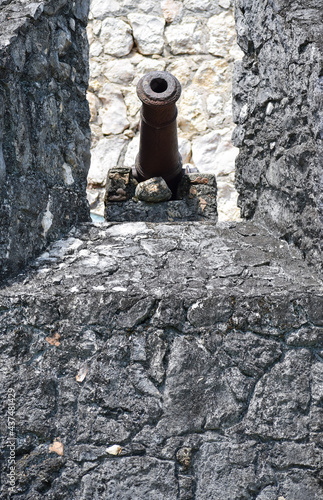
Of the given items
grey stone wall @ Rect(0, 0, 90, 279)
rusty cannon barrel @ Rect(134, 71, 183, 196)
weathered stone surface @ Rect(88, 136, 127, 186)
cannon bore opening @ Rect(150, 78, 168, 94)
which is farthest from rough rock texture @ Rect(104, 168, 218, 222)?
weathered stone surface @ Rect(88, 136, 127, 186)

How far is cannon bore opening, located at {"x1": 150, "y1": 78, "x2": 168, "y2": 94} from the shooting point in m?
3.90

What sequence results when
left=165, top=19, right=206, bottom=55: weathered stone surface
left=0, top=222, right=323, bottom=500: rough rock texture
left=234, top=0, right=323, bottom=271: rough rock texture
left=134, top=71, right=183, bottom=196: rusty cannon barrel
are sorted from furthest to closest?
left=165, top=19, right=206, bottom=55: weathered stone surface, left=134, top=71, right=183, bottom=196: rusty cannon barrel, left=234, top=0, right=323, bottom=271: rough rock texture, left=0, top=222, right=323, bottom=500: rough rock texture

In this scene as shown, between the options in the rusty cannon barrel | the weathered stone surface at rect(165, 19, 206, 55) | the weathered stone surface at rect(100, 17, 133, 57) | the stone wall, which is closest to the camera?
the rusty cannon barrel

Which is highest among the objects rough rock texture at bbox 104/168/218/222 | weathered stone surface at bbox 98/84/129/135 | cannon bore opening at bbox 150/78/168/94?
cannon bore opening at bbox 150/78/168/94

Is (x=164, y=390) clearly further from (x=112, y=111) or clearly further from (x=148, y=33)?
(x=148, y=33)

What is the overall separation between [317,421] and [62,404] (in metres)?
1.01

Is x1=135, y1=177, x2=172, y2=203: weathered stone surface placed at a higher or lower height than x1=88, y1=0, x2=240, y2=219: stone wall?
lower

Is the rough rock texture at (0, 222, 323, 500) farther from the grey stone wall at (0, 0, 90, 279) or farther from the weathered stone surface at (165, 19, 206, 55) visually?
the weathered stone surface at (165, 19, 206, 55)

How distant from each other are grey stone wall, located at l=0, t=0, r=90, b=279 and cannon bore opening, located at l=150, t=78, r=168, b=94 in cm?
76

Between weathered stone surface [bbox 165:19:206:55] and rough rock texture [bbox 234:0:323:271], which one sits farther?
weathered stone surface [bbox 165:19:206:55]

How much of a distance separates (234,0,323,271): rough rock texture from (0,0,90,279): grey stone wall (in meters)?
0.88

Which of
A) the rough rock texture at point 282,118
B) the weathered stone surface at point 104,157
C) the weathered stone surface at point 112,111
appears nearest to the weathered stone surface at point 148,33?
the weathered stone surface at point 112,111

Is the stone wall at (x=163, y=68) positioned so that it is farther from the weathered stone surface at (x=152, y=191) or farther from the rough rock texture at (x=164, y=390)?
the rough rock texture at (x=164, y=390)

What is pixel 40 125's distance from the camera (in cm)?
281
